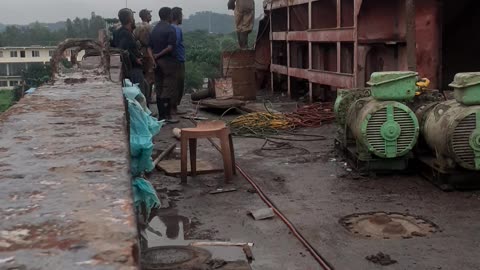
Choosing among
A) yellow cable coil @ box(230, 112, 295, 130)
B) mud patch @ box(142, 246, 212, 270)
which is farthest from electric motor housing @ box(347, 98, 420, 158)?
yellow cable coil @ box(230, 112, 295, 130)

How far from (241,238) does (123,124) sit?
7.39 ft

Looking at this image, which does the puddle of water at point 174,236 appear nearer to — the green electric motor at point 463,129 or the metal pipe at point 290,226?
the metal pipe at point 290,226

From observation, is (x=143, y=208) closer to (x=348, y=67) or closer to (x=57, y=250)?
(x=57, y=250)

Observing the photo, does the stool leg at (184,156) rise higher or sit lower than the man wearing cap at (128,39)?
lower

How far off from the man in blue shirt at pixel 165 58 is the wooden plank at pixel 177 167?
3.33m

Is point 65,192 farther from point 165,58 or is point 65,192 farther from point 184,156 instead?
point 165,58

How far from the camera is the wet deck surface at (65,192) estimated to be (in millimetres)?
1263

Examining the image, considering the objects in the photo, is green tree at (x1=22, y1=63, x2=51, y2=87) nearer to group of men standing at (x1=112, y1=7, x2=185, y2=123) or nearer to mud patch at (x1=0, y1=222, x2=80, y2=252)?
group of men standing at (x1=112, y1=7, x2=185, y2=123)

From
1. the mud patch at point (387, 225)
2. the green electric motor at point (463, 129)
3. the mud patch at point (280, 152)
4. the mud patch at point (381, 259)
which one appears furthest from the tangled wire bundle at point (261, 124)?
the mud patch at point (381, 259)

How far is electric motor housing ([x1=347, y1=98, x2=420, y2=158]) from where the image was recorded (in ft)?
20.5

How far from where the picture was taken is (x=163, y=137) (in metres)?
9.27

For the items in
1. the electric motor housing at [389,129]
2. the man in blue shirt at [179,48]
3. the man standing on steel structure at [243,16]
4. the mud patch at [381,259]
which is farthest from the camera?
the man standing on steel structure at [243,16]

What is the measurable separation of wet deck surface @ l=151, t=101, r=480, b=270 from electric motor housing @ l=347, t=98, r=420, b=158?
1.09 ft

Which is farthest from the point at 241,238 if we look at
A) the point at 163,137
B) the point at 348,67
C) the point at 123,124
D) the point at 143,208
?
the point at 348,67
